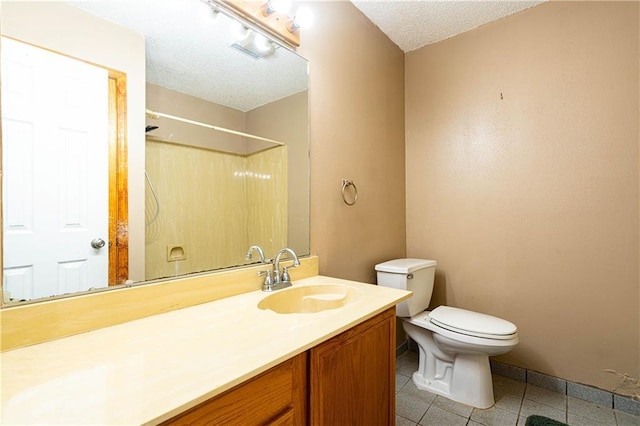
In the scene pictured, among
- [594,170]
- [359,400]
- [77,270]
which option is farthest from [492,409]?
[77,270]

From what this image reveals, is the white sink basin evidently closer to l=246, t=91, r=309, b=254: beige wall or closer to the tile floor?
l=246, t=91, r=309, b=254: beige wall

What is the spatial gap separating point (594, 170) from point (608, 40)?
73cm

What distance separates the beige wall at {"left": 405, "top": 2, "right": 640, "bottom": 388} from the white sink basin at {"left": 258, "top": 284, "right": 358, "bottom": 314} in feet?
3.94

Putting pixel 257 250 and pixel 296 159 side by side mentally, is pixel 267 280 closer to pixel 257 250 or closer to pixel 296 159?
pixel 257 250

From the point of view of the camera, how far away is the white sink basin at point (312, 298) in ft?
4.07

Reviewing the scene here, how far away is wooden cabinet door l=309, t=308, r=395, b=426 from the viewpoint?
822mm

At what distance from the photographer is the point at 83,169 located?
33.4 inches

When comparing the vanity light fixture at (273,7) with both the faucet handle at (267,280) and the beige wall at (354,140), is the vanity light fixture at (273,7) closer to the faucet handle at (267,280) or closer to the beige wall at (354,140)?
the beige wall at (354,140)

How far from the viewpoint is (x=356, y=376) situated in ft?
3.17

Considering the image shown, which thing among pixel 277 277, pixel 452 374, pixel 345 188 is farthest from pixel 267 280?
pixel 452 374

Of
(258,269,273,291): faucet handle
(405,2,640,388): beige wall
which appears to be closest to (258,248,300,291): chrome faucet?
(258,269,273,291): faucet handle

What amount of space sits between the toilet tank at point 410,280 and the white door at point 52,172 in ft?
4.82

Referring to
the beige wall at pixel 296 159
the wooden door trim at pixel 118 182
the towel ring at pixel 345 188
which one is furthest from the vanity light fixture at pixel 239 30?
the towel ring at pixel 345 188

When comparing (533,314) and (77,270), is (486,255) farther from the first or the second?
(77,270)
